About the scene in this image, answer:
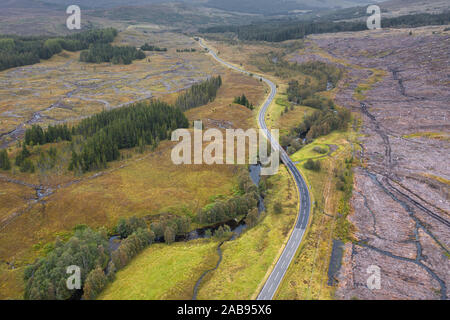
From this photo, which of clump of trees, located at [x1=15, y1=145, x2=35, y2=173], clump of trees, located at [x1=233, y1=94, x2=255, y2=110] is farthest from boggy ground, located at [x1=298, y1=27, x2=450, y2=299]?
clump of trees, located at [x1=15, y1=145, x2=35, y2=173]

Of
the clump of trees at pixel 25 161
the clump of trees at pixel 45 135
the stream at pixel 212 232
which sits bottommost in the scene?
the stream at pixel 212 232

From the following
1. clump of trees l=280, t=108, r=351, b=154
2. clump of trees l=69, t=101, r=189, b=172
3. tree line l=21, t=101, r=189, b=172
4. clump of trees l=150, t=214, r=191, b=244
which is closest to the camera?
clump of trees l=150, t=214, r=191, b=244

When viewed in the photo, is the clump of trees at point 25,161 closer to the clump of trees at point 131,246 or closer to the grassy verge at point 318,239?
the clump of trees at point 131,246

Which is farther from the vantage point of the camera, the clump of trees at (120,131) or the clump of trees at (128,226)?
the clump of trees at (120,131)

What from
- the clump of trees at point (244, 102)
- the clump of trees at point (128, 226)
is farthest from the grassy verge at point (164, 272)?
the clump of trees at point (244, 102)

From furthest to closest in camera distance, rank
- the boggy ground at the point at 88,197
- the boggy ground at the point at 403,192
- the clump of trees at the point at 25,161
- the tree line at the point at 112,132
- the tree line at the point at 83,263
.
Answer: the tree line at the point at 112,132 < the clump of trees at the point at 25,161 < the boggy ground at the point at 88,197 < the boggy ground at the point at 403,192 < the tree line at the point at 83,263

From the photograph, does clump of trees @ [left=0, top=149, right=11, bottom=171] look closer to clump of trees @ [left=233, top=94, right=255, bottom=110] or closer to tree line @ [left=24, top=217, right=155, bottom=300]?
tree line @ [left=24, top=217, right=155, bottom=300]
